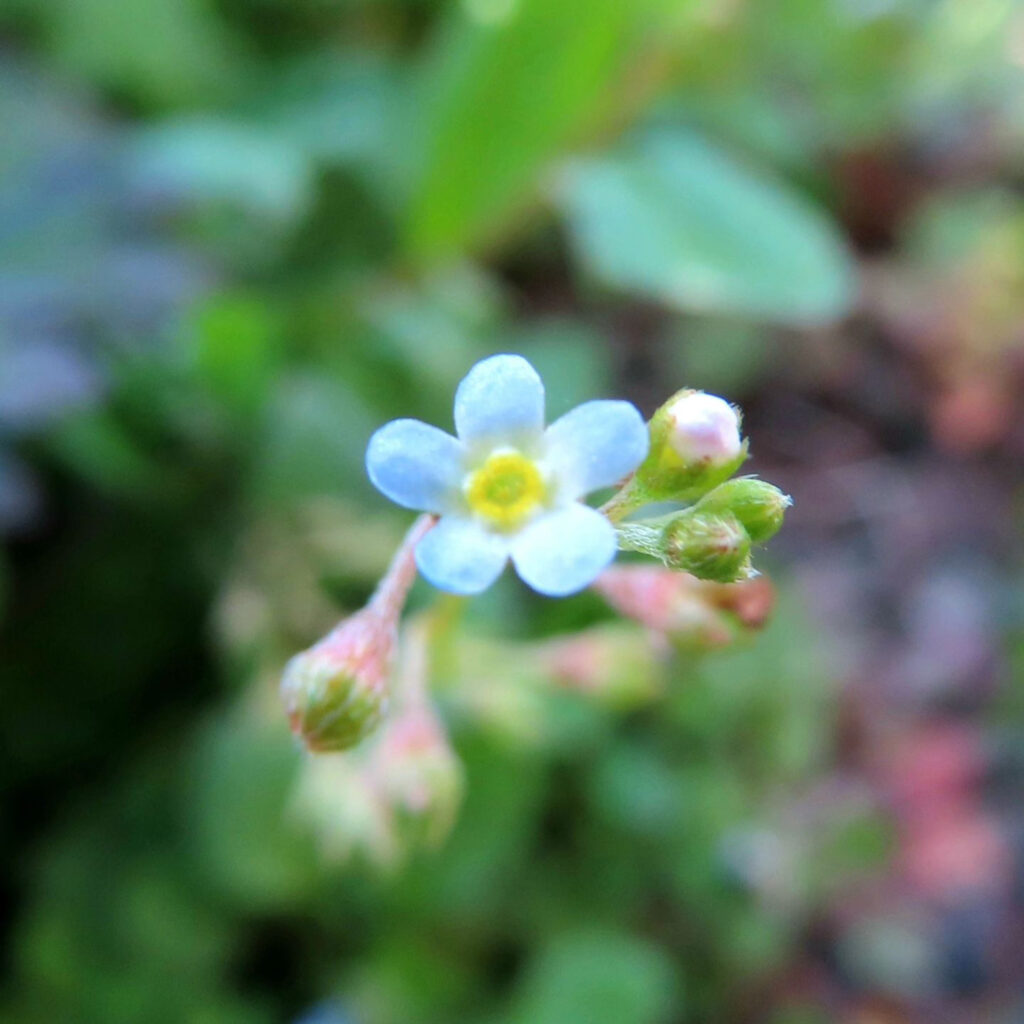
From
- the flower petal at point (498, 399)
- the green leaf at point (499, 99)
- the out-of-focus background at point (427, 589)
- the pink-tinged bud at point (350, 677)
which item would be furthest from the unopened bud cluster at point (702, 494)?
the green leaf at point (499, 99)


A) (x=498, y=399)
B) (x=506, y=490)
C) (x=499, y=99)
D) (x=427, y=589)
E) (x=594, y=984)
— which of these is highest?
(x=499, y=99)

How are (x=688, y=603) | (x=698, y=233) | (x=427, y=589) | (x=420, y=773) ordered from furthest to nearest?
(x=698, y=233) < (x=427, y=589) < (x=420, y=773) < (x=688, y=603)

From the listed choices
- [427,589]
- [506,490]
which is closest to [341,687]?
[506,490]

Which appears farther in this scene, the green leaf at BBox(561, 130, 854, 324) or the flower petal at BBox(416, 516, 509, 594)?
the green leaf at BBox(561, 130, 854, 324)

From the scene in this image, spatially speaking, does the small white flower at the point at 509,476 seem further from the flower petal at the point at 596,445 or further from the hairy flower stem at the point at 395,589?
the hairy flower stem at the point at 395,589

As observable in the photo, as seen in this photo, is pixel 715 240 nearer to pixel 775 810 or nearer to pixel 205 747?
pixel 775 810

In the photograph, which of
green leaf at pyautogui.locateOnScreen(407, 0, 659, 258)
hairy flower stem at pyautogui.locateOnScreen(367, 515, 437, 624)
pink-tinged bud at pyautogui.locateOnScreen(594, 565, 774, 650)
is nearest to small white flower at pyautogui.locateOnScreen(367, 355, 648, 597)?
hairy flower stem at pyautogui.locateOnScreen(367, 515, 437, 624)

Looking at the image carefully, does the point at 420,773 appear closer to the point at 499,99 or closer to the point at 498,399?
the point at 498,399

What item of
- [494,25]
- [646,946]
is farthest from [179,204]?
[646,946]

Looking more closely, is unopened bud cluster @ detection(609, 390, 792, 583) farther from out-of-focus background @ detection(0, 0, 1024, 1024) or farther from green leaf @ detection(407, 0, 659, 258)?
green leaf @ detection(407, 0, 659, 258)
